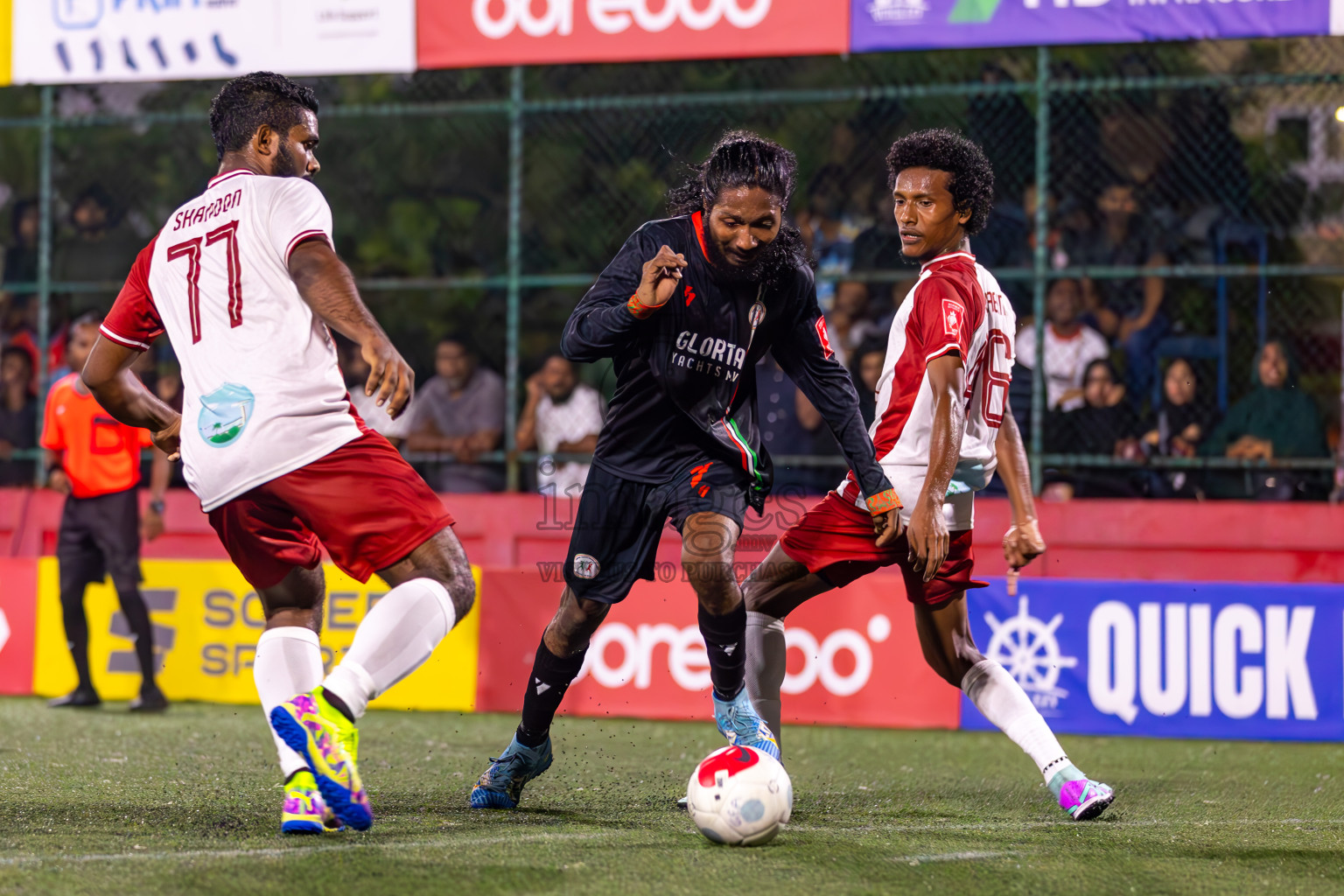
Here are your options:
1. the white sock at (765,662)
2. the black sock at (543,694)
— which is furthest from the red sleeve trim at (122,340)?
the white sock at (765,662)

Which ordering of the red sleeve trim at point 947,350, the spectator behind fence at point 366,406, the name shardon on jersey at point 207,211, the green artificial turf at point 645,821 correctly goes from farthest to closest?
1. the spectator behind fence at point 366,406
2. the red sleeve trim at point 947,350
3. the name shardon on jersey at point 207,211
4. the green artificial turf at point 645,821

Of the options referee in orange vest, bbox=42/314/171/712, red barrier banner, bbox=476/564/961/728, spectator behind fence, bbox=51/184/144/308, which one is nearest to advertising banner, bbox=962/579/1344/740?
red barrier banner, bbox=476/564/961/728

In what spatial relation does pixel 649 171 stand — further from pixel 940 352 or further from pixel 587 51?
pixel 940 352

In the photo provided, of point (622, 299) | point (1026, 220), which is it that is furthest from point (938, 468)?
point (1026, 220)

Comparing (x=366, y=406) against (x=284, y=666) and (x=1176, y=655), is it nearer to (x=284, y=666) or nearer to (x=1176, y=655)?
(x=1176, y=655)

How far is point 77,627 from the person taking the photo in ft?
27.2

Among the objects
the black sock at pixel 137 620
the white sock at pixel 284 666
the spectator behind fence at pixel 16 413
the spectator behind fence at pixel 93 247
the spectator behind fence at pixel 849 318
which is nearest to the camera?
the white sock at pixel 284 666

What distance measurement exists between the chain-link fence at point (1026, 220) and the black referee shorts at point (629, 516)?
4.28 metres

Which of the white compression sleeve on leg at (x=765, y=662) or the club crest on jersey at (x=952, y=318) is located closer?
the club crest on jersey at (x=952, y=318)

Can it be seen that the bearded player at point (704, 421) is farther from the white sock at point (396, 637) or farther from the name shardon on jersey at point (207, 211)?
the name shardon on jersey at point (207, 211)

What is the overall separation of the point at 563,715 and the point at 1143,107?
232 inches

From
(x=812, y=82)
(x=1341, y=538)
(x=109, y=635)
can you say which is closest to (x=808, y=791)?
(x=1341, y=538)

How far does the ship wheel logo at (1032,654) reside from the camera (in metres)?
7.74

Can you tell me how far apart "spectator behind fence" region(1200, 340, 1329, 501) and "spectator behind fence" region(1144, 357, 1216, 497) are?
0.12 m
